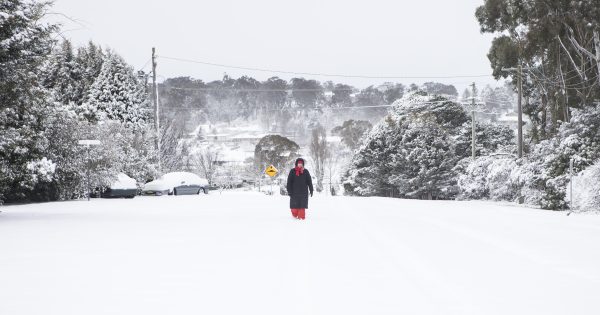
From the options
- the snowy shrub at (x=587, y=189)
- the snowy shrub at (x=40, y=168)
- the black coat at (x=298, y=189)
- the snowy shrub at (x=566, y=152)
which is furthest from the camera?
the snowy shrub at (x=566, y=152)

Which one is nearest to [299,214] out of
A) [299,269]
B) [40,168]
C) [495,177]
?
[299,269]

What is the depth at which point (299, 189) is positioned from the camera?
58.4 ft

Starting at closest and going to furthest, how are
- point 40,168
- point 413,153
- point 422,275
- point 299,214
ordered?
1. point 422,275
2. point 299,214
3. point 40,168
4. point 413,153

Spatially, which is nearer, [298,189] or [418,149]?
[298,189]

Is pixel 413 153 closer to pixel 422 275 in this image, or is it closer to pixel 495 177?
pixel 495 177

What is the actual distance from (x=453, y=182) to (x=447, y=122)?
6959 mm

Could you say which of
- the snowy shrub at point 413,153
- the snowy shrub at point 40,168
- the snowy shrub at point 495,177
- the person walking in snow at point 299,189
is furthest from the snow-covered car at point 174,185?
the person walking in snow at point 299,189

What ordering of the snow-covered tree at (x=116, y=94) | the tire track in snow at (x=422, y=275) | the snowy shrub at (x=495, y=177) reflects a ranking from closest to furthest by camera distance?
the tire track in snow at (x=422, y=275) < the snowy shrub at (x=495, y=177) < the snow-covered tree at (x=116, y=94)

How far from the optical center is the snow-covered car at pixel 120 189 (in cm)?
3625

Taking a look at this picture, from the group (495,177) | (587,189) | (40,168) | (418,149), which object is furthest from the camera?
(418,149)

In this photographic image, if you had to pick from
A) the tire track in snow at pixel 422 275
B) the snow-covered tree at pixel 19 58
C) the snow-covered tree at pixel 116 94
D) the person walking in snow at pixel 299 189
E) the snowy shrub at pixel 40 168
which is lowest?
the tire track in snow at pixel 422 275

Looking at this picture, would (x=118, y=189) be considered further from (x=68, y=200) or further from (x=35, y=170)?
(x=35, y=170)

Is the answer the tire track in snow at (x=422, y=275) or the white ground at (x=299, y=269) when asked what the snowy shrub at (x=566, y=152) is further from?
the tire track in snow at (x=422, y=275)

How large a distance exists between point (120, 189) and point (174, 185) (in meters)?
6.47
